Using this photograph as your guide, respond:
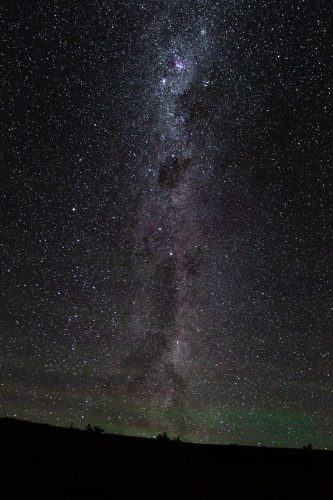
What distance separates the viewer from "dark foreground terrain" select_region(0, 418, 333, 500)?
5874 mm

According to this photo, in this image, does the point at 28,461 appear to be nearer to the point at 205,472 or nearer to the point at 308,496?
the point at 205,472

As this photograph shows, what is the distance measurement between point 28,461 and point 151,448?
2269mm

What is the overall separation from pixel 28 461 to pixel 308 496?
4.00 meters

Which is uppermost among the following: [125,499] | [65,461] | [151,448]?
[151,448]

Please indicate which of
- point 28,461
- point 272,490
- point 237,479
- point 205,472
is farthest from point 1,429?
point 272,490

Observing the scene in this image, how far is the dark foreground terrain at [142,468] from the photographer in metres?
5.87

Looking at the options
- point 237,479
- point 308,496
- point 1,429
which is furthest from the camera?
point 1,429

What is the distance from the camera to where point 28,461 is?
256 inches

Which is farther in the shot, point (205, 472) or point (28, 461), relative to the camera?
point (205, 472)

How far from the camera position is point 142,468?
6.91 m

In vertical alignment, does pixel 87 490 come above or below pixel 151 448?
below

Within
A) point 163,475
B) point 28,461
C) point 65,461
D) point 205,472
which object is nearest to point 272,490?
point 205,472

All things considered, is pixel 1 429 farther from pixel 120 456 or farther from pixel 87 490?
pixel 87 490

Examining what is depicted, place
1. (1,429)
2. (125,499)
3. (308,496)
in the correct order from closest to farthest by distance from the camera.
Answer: (125,499) < (308,496) < (1,429)
